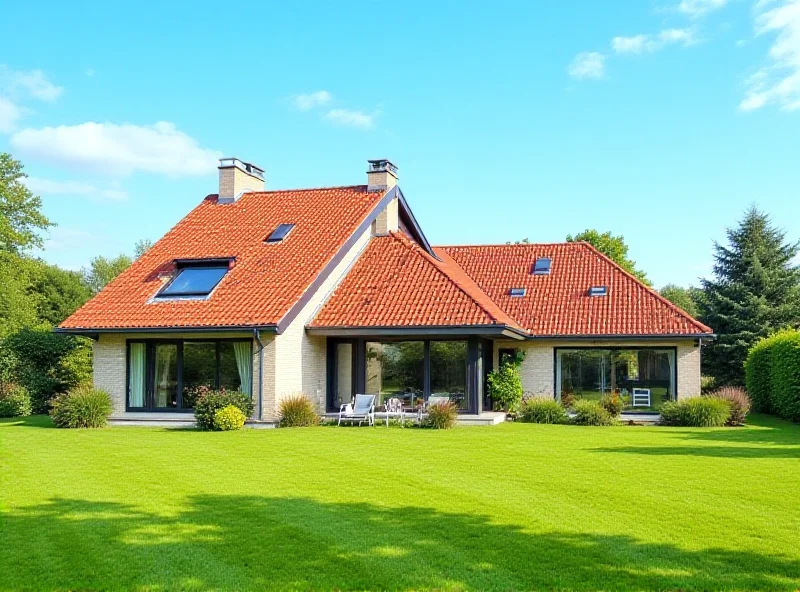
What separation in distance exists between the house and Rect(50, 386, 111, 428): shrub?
1.36 m

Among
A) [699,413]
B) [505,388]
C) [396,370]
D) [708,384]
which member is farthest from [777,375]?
[708,384]

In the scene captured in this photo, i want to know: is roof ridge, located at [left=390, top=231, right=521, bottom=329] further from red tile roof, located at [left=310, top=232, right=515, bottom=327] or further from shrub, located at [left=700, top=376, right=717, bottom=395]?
shrub, located at [left=700, top=376, right=717, bottom=395]

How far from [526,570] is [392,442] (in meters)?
9.86

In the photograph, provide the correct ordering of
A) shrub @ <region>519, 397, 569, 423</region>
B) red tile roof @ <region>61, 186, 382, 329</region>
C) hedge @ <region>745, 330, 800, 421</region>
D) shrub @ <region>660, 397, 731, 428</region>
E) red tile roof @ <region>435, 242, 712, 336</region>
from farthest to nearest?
red tile roof @ <region>435, 242, 712, 336</region>
hedge @ <region>745, 330, 800, 421</region>
shrub @ <region>519, 397, 569, 423</region>
shrub @ <region>660, 397, 731, 428</region>
red tile roof @ <region>61, 186, 382, 329</region>

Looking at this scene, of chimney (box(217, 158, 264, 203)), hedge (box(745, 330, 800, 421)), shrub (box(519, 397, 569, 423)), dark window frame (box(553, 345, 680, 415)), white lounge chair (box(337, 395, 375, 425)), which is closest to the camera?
white lounge chair (box(337, 395, 375, 425))

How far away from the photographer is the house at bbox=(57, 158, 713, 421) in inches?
873

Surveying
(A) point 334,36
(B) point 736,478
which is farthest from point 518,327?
(B) point 736,478

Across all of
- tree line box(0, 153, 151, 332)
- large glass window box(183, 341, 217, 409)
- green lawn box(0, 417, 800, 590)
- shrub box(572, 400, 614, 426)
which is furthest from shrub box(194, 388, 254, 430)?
tree line box(0, 153, 151, 332)

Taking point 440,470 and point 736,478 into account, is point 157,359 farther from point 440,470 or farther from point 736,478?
point 736,478

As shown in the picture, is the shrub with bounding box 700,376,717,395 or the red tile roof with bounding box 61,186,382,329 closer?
the red tile roof with bounding box 61,186,382,329

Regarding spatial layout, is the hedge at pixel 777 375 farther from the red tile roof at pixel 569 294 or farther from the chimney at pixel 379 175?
the chimney at pixel 379 175

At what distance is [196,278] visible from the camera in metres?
24.1

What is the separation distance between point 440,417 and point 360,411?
235cm

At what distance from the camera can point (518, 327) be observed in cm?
2494
